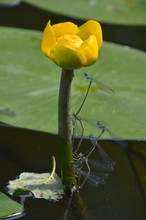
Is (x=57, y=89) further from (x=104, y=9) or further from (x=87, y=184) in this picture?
(x=104, y=9)

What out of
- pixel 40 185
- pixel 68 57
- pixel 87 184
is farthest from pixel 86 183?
pixel 68 57

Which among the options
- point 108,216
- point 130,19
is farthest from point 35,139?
point 130,19

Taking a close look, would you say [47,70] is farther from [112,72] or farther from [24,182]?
[24,182]

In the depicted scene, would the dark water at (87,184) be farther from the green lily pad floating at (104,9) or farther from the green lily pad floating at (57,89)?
the green lily pad floating at (104,9)

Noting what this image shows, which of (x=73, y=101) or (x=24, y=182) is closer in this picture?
(x=24, y=182)

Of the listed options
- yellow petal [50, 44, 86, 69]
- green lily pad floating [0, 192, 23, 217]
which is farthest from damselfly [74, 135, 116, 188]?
yellow petal [50, 44, 86, 69]

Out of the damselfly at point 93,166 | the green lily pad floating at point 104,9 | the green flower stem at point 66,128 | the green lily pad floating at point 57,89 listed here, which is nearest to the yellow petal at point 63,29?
the green flower stem at point 66,128

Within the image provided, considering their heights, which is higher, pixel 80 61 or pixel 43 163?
pixel 80 61
